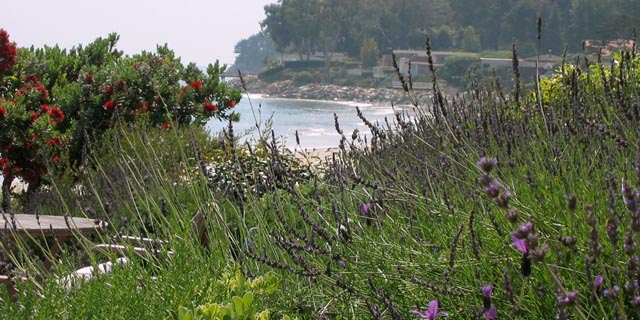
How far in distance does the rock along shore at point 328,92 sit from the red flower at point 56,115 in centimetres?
6777

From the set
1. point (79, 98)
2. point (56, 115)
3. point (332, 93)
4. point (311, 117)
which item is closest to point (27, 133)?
point (56, 115)

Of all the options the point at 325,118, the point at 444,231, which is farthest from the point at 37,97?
the point at 325,118

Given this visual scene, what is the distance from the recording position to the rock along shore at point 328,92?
274ft

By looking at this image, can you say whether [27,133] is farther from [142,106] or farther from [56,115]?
[142,106]

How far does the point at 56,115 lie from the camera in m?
8.69

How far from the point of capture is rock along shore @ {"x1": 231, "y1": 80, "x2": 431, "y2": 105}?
274ft

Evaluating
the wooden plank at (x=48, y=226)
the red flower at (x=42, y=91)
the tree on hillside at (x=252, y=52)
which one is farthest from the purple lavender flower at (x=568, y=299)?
the tree on hillside at (x=252, y=52)

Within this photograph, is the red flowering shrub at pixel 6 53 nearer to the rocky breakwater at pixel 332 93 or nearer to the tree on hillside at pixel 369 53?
the rocky breakwater at pixel 332 93

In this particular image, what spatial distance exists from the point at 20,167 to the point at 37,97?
0.79 metres

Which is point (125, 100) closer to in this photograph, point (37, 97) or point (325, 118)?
point (37, 97)

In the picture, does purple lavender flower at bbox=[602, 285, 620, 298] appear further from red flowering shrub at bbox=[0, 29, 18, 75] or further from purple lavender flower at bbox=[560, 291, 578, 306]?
red flowering shrub at bbox=[0, 29, 18, 75]

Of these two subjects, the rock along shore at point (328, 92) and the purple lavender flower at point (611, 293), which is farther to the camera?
the rock along shore at point (328, 92)

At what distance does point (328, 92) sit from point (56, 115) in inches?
3247

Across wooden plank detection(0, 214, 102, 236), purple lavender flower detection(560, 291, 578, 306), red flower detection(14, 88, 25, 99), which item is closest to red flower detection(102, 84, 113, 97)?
red flower detection(14, 88, 25, 99)
